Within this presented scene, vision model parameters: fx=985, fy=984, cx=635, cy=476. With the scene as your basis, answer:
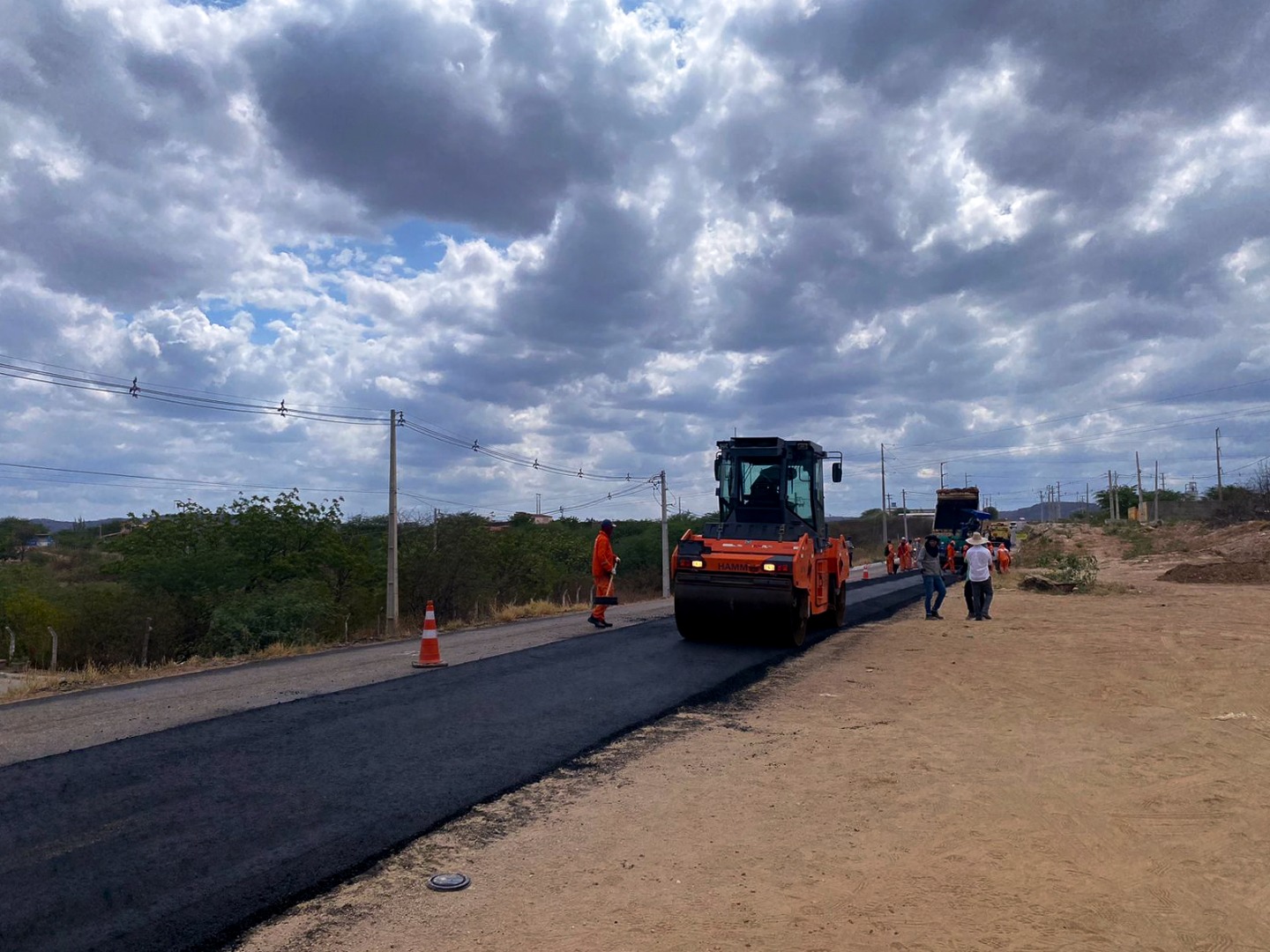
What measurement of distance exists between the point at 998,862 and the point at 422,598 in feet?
96.0

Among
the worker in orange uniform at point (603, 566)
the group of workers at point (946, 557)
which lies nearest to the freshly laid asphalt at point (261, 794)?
the worker in orange uniform at point (603, 566)

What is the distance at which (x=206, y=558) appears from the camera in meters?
28.2

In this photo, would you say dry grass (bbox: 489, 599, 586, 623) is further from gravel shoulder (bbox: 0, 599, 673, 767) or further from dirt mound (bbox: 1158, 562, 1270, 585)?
dirt mound (bbox: 1158, 562, 1270, 585)

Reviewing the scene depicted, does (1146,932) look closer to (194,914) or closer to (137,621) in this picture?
(194,914)

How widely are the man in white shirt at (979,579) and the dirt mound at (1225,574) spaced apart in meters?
12.8

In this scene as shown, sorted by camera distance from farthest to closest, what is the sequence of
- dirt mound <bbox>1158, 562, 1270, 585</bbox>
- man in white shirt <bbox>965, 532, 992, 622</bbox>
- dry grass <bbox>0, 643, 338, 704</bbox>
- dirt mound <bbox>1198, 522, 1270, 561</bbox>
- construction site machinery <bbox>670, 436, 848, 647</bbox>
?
dirt mound <bbox>1198, 522, 1270, 561</bbox> → dirt mound <bbox>1158, 562, 1270, 585</bbox> → man in white shirt <bbox>965, 532, 992, 622</bbox> → construction site machinery <bbox>670, 436, 848, 647</bbox> → dry grass <bbox>0, 643, 338, 704</bbox>

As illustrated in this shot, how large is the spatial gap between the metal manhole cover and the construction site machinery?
30.1 feet

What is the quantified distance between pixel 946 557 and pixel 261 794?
35.6 m

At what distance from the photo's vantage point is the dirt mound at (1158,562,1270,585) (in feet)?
93.0

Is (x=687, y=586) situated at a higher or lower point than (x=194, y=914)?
higher

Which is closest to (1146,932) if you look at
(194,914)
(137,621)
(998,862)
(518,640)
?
(998,862)

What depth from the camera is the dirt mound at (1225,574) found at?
2836 cm

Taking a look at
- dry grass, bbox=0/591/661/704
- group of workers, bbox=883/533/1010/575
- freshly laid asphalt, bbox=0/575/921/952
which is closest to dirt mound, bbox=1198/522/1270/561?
group of workers, bbox=883/533/1010/575

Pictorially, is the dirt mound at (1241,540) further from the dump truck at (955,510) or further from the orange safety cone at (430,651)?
the orange safety cone at (430,651)
